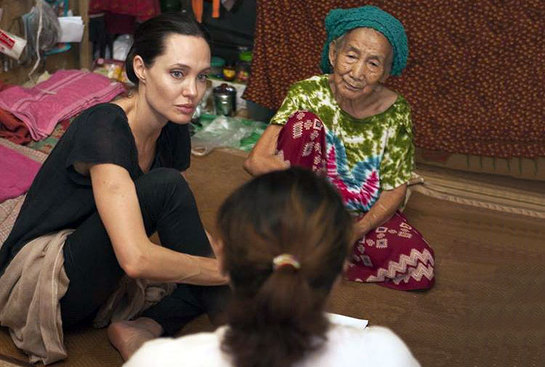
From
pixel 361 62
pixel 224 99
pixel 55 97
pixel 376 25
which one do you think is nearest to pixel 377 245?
pixel 361 62

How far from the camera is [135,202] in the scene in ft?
5.22

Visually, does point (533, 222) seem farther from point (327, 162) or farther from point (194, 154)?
point (194, 154)

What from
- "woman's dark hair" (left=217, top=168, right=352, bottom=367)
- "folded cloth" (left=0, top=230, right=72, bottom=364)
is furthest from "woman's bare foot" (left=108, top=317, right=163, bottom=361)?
"woman's dark hair" (left=217, top=168, right=352, bottom=367)

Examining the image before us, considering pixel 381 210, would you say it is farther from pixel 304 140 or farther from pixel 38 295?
pixel 38 295

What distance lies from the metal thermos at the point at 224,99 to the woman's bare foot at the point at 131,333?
1.89 m

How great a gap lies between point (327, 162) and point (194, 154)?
0.99 m

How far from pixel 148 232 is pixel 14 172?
1.04 metres

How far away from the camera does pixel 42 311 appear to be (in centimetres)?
172

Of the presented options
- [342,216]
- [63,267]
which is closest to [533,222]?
[63,267]

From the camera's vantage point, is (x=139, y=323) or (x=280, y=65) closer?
(x=139, y=323)

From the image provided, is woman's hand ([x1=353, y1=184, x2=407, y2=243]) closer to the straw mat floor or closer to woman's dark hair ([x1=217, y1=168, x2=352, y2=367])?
the straw mat floor

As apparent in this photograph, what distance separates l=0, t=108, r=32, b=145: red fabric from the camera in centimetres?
291

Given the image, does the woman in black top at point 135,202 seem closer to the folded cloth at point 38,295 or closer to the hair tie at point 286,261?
the folded cloth at point 38,295

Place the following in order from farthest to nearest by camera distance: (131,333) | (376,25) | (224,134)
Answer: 1. (224,134)
2. (376,25)
3. (131,333)
